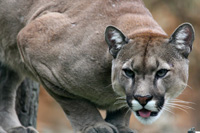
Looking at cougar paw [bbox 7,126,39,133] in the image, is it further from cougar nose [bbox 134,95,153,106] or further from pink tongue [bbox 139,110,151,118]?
cougar nose [bbox 134,95,153,106]

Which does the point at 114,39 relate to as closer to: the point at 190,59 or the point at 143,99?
the point at 143,99

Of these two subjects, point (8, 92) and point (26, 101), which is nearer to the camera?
point (8, 92)

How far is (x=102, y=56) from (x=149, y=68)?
639mm

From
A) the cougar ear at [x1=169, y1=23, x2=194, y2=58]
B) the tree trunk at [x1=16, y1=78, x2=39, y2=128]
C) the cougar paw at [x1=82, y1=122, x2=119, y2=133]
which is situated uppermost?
the cougar ear at [x1=169, y1=23, x2=194, y2=58]

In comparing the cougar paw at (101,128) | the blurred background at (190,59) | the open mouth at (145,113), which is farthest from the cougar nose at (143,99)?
the blurred background at (190,59)

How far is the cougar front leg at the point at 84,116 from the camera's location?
491 centimetres

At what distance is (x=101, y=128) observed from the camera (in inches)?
191

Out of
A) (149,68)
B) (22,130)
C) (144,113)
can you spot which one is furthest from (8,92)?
(149,68)

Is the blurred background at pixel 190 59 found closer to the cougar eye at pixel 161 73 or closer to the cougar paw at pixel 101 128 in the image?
the cougar paw at pixel 101 128

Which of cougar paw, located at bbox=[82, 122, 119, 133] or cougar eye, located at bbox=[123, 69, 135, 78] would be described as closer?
cougar eye, located at bbox=[123, 69, 135, 78]

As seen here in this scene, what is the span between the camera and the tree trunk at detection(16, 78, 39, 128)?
669cm

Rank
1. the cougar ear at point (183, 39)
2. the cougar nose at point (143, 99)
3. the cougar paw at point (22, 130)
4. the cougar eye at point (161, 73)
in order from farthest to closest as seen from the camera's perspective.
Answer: the cougar paw at point (22, 130) < the cougar ear at point (183, 39) < the cougar eye at point (161, 73) < the cougar nose at point (143, 99)

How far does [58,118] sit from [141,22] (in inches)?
325

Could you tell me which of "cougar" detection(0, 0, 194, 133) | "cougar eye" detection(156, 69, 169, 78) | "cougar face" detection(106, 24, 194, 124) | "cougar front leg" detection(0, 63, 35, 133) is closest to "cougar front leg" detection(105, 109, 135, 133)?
Result: "cougar" detection(0, 0, 194, 133)
